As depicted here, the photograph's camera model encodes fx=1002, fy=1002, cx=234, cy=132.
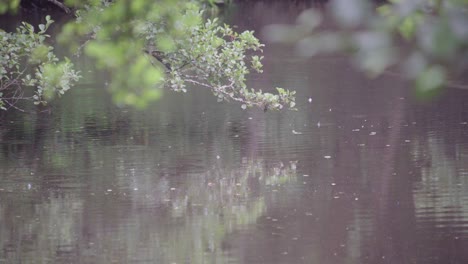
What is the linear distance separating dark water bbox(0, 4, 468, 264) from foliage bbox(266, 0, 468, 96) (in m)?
5.50

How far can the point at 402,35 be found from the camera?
97.4 inches

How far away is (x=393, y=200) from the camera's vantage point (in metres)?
9.84

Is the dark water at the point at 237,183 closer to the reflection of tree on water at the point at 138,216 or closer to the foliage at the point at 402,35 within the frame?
the reflection of tree on water at the point at 138,216

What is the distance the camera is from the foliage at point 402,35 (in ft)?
7.08

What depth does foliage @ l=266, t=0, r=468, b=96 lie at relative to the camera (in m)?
2.16

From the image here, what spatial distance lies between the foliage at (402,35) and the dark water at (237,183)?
217 inches

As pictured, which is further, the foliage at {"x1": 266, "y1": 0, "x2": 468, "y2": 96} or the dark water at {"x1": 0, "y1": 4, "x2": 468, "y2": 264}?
the dark water at {"x1": 0, "y1": 4, "x2": 468, "y2": 264}

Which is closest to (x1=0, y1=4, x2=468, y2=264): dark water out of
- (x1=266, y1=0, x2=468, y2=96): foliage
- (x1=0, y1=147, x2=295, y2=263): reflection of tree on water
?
(x1=0, y1=147, x2=295, y2=263): reflection of tree on water

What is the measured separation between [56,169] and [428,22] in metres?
9.93

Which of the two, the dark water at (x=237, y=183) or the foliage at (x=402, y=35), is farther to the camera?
the dark water at (x=237, y=183)

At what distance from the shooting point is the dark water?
8.34 meters

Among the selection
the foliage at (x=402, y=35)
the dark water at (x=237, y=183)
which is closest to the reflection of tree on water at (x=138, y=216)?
the dark water at (x=237, y=183)

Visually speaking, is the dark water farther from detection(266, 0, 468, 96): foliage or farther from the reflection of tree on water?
detection(266, 0, 468, 96): foliage

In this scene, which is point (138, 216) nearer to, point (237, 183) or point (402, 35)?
point (237, 183)
